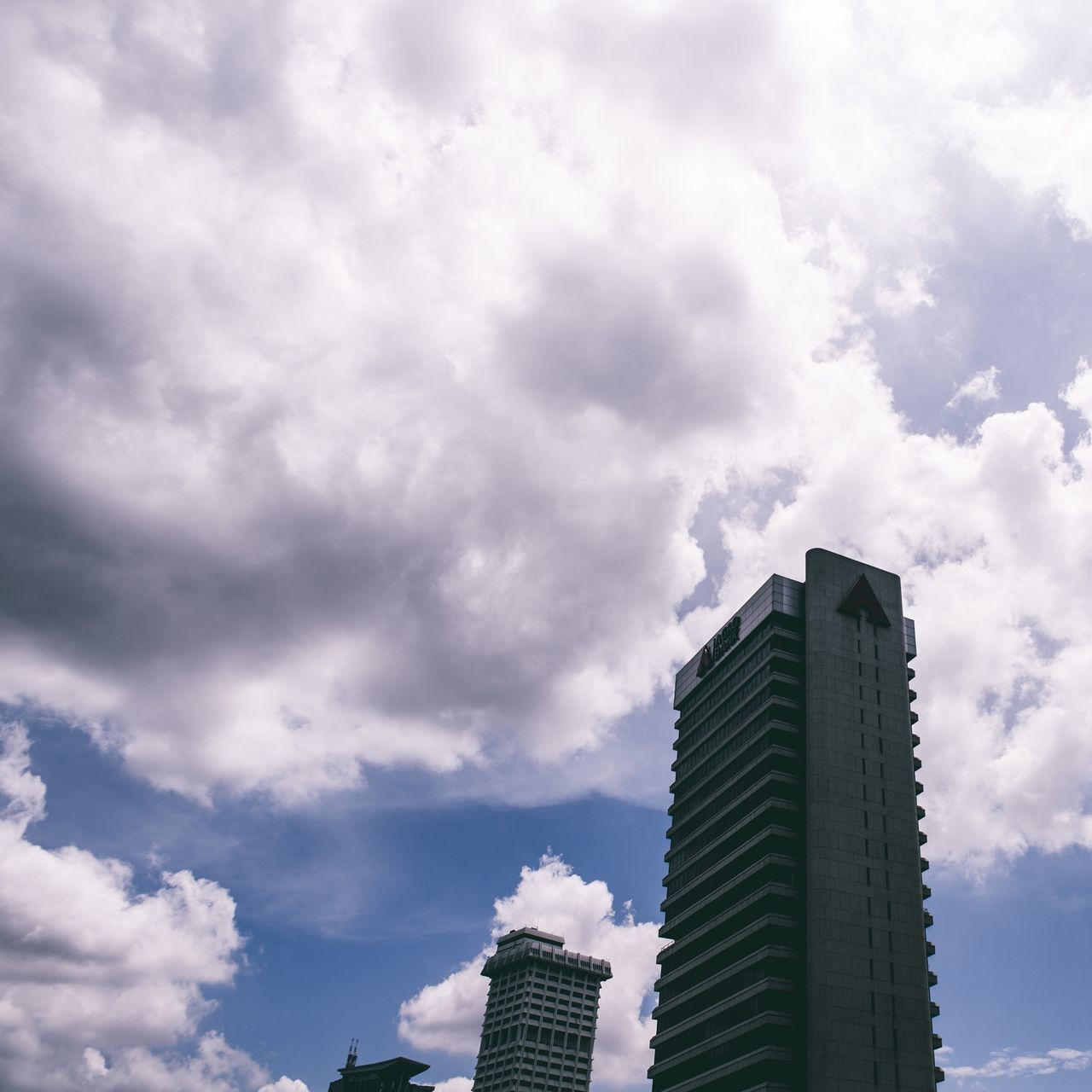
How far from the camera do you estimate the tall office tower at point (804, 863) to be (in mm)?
92312

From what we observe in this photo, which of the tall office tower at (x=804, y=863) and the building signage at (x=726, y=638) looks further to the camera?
the building signage at (x=726, y=638)

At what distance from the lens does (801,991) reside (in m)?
94.8

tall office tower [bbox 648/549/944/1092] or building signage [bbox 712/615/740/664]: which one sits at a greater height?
building signage [bbox 712/615/740/664]

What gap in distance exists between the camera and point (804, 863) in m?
102

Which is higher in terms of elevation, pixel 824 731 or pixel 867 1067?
pixel 824 731

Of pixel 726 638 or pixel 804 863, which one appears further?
pixel 726 638

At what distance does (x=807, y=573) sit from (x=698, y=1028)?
55.3 metres

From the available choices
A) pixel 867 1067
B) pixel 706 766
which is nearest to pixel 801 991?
pixel 867 1067

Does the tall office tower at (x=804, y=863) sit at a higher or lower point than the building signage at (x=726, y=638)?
lower

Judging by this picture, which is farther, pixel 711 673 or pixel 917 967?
pixel 711 673

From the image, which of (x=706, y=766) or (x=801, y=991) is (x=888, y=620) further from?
(x=801, y=991)

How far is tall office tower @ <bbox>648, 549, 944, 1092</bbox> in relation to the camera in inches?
3634

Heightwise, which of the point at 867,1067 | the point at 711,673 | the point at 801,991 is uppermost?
the point at 711,673

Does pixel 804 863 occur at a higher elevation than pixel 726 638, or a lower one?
lower
